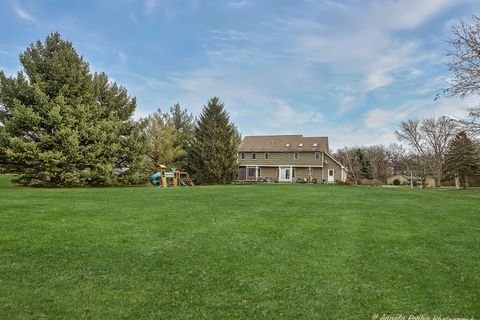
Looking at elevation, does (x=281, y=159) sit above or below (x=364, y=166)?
above

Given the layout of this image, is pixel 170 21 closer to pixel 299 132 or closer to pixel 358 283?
pixel 358 283

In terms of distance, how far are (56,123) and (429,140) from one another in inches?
1977

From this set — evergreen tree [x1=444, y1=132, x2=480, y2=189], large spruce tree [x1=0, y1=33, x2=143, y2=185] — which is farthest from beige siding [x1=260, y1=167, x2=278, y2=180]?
large spruce tree [x1=0, y1=33, x2=143, y2=185]

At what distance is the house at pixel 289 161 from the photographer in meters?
48.5

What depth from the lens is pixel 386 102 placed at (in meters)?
26.8

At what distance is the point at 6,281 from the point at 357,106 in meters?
26.2

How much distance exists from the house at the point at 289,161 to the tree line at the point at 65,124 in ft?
77.9

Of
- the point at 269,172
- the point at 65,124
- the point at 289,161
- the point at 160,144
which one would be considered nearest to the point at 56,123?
the point at 65,124

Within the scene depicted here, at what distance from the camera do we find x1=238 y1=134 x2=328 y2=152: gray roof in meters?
49.1

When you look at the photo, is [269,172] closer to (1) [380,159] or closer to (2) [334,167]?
(2) [334,167]

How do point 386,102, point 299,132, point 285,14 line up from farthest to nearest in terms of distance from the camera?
point 299,132
point 386,102
point 285,14

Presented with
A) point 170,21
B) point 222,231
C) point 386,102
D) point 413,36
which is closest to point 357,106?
point 386,102

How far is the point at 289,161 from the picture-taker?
49.5 m

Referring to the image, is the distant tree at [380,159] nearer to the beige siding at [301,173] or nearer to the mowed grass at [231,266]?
the beige siding at [301,173]
